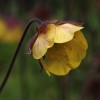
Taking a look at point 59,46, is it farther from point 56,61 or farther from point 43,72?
point 43,72

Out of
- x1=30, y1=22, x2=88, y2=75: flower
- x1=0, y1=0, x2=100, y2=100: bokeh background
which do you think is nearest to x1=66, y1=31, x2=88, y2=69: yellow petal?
x1=30, y1=22, x2=88, y2=75: flower

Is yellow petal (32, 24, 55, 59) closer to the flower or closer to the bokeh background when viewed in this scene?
the flower

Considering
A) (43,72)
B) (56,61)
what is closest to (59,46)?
(56,61)

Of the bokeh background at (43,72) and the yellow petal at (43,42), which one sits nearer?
the yellow petal at (43,42)

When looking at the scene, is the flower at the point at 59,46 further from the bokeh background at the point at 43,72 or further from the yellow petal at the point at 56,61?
the bokeh background at the point at 43,72

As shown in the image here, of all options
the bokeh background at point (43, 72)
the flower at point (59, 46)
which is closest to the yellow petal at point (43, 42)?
the flower at point (59, 46)

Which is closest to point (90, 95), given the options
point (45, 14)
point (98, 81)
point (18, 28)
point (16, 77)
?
point (98, 81)

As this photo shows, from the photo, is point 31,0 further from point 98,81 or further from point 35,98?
point 98,81

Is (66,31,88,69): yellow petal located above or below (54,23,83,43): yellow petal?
below
